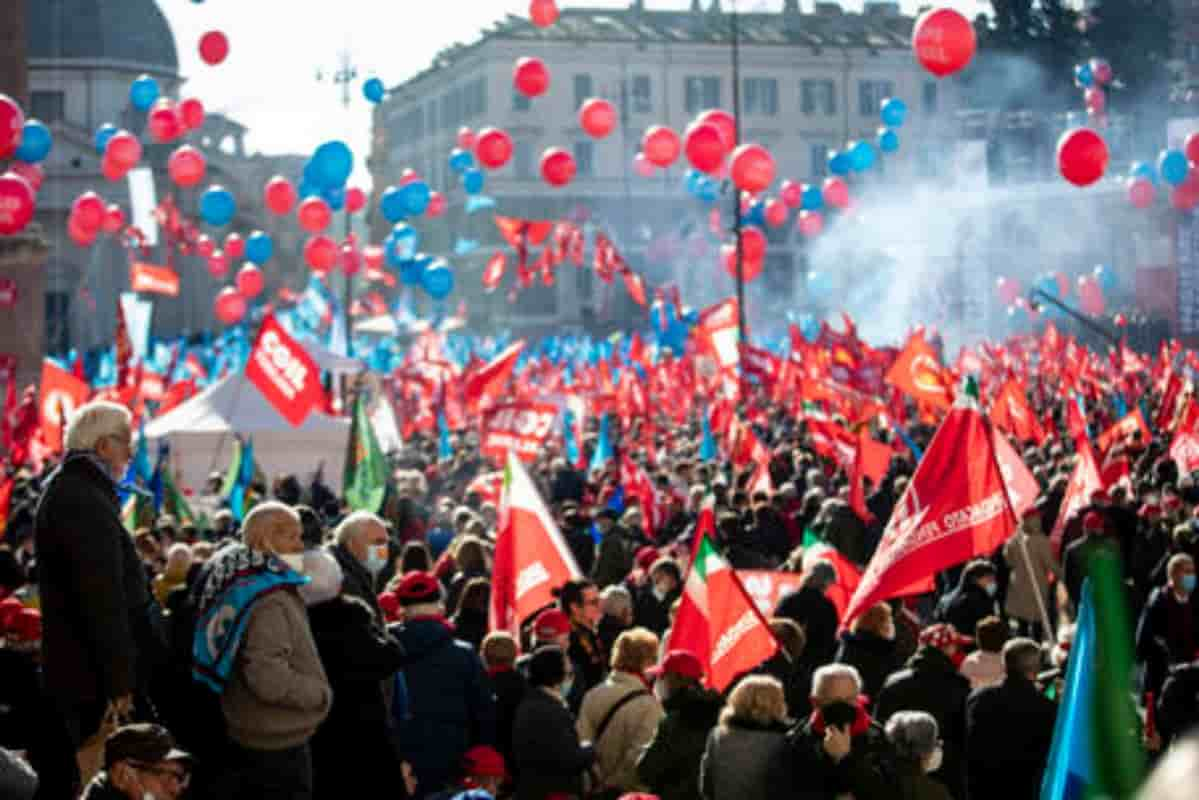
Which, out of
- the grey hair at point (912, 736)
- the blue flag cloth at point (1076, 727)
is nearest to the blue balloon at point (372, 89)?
the grey hair at point (912, 736)

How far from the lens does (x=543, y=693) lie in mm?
8320

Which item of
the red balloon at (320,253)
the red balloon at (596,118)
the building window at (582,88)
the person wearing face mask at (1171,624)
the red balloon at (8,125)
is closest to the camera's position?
the person wearing face mask at (1171,624)

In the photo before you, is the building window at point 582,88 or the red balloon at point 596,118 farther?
the building window at point 582,88

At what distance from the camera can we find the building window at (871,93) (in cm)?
9556

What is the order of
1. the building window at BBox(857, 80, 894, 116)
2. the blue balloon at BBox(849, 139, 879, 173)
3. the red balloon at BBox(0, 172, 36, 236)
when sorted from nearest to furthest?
the red balloon at BBox(0, 172, 36, 236), the blue balloon at BBox(849, 139, 879, 173), the building window at BBox(857, 80, 894, 116)

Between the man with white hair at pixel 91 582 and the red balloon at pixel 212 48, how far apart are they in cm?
2689

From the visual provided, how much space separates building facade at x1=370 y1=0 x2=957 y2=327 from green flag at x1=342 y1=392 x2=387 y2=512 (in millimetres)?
66614

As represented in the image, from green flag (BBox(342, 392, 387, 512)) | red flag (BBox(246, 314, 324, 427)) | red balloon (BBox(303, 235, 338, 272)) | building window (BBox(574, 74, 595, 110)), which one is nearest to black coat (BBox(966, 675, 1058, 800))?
green flag (BBox(342, 392, 387, 512))

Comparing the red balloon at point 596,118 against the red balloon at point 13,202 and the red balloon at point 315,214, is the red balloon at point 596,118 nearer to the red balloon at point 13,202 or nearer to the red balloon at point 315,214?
the red balloon at point 315,214

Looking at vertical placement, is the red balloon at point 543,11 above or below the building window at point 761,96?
below

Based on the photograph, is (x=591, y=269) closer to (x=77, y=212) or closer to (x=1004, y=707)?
(x=77, y=212)

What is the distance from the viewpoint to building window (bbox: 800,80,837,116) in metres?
96.1

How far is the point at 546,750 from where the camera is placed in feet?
A: 26.9

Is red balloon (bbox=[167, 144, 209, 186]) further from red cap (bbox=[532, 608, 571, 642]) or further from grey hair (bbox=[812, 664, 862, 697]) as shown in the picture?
grey hair (bbox=[812, 664, 862, 697])
